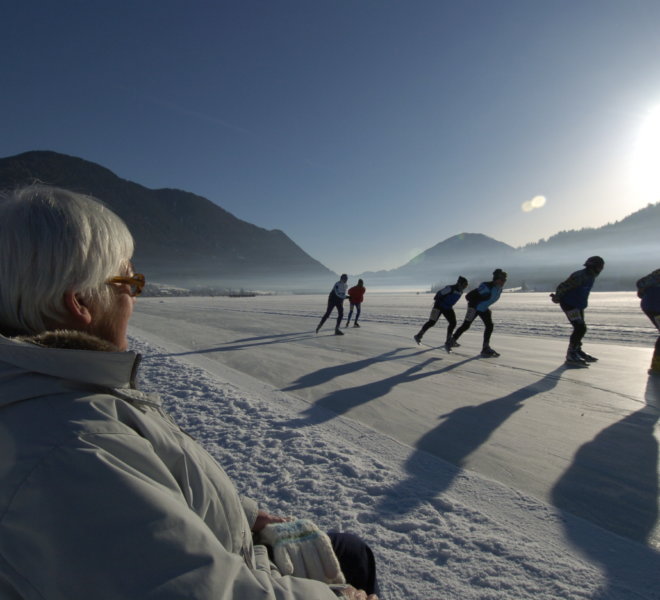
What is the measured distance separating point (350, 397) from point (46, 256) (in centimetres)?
412

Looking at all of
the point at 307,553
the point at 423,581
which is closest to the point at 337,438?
the point at 423,581

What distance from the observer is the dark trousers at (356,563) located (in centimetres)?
145

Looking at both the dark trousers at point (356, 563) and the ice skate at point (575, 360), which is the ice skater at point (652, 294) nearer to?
the ice skate at point (575, 360)

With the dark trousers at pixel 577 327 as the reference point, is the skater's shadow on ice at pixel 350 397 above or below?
below

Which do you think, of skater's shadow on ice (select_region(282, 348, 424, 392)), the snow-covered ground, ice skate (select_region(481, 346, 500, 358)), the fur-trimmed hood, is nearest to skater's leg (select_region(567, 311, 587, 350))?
the snow-covered ground

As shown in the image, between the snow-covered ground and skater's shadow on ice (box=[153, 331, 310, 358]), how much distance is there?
6.03ft

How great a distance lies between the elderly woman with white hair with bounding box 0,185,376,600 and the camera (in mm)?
653

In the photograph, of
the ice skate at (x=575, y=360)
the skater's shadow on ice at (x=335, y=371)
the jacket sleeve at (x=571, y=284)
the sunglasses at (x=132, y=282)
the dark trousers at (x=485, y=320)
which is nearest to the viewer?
the sunglasses at (x=132, y=282)

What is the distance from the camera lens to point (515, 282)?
118625mm

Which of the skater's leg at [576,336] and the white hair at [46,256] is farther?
the skater's leg at [576,336]

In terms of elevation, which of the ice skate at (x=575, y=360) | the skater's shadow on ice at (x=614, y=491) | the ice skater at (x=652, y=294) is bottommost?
the skater's shadow on ice at (x=614, y=491)

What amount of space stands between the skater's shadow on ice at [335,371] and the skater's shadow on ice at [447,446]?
83.3 inches

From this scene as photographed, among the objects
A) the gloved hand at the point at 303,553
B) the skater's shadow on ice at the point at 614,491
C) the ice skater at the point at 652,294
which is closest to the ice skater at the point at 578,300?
the ice skater at the point at 652,294

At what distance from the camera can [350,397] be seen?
4695 millimetres
